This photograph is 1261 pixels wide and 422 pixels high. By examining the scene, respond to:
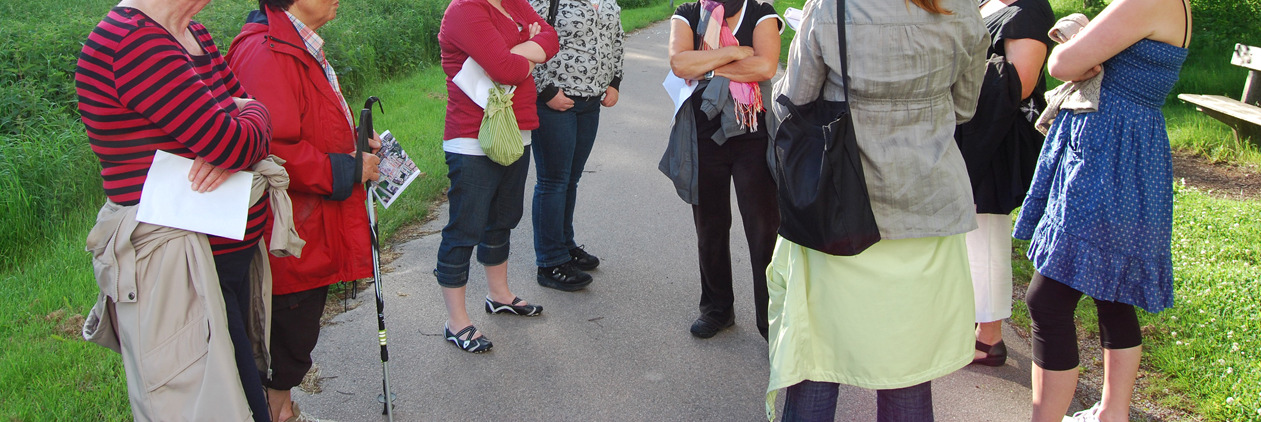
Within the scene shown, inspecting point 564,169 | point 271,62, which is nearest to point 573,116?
point 564,169

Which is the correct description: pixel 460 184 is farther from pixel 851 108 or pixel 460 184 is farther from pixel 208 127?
pixel 851 108

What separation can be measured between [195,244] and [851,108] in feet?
6.24

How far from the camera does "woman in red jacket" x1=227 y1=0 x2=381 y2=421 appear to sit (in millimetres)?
2836

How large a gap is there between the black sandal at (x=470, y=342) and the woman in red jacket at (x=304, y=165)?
921mm

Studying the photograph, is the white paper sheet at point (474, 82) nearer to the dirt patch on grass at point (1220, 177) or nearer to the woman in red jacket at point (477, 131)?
the woman in red jacket at point (477, 131)

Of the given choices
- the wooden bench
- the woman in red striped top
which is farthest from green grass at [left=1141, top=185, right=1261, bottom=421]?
the woman in red striped top

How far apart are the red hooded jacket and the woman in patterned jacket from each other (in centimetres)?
147

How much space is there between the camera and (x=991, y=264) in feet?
12.1

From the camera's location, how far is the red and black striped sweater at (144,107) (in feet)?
7.38

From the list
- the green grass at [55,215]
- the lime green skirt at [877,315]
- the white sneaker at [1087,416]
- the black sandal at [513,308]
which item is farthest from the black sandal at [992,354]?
the green grass at [55,215]

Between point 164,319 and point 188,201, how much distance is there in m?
0.33

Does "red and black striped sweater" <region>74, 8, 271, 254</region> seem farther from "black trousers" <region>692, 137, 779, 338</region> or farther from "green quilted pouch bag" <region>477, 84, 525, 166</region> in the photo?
"black trousers" <region>692, 137, 779, 338</region>

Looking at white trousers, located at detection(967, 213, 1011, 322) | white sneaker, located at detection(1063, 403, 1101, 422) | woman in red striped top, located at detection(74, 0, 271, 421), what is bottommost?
white sneaker, located at detection(1063, 403, 1101, 422)

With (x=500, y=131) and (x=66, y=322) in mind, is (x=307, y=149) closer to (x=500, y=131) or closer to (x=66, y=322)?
(x=500, y=131)
